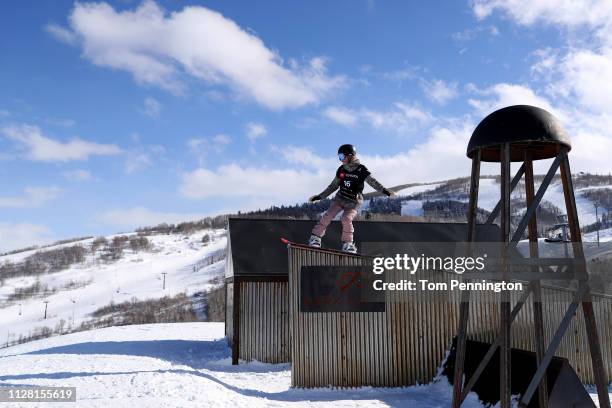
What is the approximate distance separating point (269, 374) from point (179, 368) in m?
2.60

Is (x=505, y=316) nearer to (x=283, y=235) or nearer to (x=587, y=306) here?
(x=587, y=306)

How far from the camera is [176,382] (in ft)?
34.7

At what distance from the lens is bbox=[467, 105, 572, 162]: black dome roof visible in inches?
306

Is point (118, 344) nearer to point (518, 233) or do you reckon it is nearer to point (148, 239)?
point (518, 233)

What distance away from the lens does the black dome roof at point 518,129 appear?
778 centimetres

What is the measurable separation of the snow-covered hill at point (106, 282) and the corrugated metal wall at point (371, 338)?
260 ft

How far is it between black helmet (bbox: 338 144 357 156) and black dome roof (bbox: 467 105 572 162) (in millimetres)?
3827

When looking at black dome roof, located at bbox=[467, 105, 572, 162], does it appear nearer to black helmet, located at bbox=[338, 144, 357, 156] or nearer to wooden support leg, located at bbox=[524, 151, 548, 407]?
wooden support leg, located at bbox=[524, 151, 548, 407]

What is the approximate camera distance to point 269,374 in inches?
551

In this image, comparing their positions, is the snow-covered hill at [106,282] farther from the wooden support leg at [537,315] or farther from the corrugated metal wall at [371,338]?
the wooden support leg at [537,315]

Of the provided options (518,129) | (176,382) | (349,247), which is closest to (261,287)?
(349,247)

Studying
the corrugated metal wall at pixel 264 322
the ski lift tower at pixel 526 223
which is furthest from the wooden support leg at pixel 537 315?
the corrugated metal wall at pixel 264 322

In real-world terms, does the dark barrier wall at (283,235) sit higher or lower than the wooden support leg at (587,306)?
Answer: higher

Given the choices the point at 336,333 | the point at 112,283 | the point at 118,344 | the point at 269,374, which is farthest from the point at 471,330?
the point at 112,283
